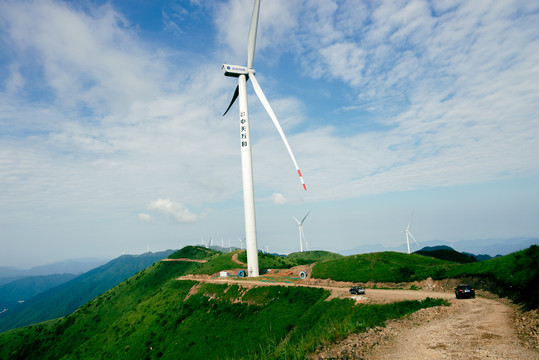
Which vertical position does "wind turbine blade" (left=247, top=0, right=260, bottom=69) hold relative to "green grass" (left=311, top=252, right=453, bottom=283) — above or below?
above

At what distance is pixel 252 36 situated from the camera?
261 feet

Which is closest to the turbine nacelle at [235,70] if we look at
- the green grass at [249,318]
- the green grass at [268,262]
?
the green grass at [249,318]

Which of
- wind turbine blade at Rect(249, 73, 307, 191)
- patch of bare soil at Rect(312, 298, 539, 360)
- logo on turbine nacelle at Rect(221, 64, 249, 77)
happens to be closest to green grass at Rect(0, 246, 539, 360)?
patch of bare soil at Rect(312, 298, 539, 360)

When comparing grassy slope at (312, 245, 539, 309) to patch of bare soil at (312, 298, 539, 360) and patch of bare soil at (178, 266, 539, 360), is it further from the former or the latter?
patch of bare soil at (312, 298, 539, 360)

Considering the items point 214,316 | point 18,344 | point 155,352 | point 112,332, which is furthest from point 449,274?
point 18,344

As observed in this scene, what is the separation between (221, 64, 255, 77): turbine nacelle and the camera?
3258 inches

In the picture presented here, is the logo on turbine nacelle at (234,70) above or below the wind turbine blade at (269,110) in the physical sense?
above

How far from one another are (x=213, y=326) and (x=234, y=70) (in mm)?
71051

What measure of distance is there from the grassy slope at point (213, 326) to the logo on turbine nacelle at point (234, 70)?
207ft

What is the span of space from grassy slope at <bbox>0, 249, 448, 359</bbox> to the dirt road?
2465 millimetres

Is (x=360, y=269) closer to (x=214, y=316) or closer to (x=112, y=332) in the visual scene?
(x=214, y=316)

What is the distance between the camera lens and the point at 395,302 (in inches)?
1496

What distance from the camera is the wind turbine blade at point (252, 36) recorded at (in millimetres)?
74188

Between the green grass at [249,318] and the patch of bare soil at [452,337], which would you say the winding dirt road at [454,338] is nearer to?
the patch of bare soil at [452,337]
